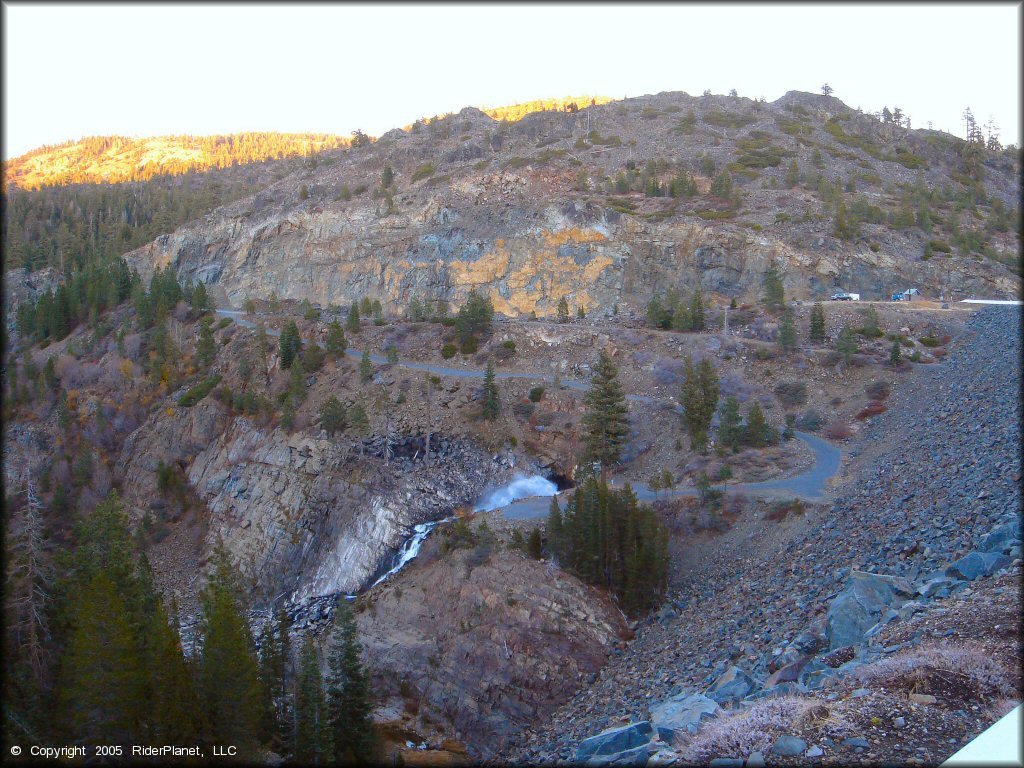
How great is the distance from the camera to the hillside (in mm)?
147038

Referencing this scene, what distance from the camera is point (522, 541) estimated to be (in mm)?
28188

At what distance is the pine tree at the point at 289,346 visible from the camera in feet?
146

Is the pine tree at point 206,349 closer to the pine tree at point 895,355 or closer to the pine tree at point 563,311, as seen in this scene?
the pine tree at point 563,311

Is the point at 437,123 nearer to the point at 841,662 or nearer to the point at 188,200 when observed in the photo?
the point at 188,200

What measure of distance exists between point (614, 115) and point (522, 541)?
6385cm

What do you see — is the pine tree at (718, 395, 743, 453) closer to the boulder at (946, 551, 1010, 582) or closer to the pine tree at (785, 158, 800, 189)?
the boulder at (946, 551, 1010, 582)

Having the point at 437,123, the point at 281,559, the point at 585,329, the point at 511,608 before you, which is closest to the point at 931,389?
the point at 585,329

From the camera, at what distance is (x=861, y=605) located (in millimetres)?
16141

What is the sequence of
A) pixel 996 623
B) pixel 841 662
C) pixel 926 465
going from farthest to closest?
pixel 926 465
pixel 841 662
pixel 996 623

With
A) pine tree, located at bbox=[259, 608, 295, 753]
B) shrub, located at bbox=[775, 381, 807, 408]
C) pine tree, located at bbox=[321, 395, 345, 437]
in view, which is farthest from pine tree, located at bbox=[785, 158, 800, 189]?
pine tree, located at bbox=[259, 608, 295, 753]

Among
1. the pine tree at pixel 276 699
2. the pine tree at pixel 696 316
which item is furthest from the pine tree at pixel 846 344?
the pine tree at pixel 276 699

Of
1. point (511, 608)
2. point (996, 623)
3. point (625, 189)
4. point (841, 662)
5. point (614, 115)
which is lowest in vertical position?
point (511, 608)

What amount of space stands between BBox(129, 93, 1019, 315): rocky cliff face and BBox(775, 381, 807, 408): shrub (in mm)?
15124

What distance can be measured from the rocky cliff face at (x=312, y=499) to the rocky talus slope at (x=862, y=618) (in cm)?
1326
